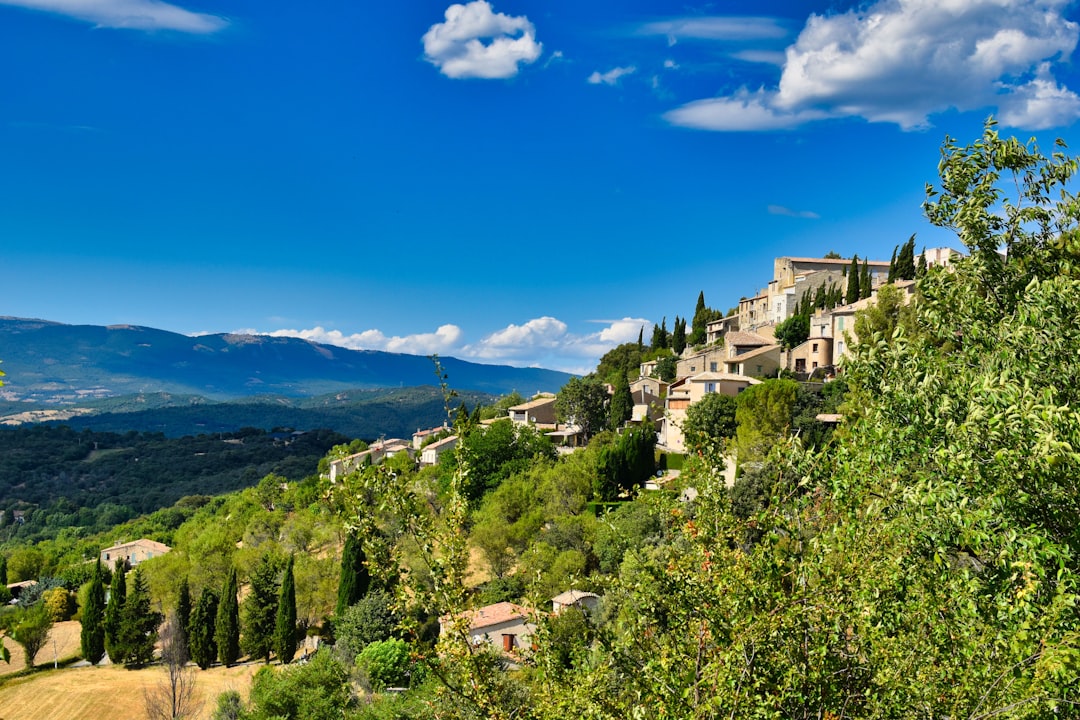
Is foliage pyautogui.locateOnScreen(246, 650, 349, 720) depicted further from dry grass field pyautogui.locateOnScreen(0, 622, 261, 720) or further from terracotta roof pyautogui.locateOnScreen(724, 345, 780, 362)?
terracotta roof pyautogui.locateOnScreen(724, 345, 780, 362)

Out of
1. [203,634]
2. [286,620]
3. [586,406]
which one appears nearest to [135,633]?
[203,634]

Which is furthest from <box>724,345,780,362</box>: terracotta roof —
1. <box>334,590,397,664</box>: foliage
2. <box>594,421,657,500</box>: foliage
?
<box>334,590,397,664</box>: foliage

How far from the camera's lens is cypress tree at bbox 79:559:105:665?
42188mm

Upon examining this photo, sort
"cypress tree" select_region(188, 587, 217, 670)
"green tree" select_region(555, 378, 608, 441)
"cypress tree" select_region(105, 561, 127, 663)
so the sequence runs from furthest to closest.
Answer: "green tree" select_region(555, 378, 608, 441)
"cypress tree" select_region(105, 561, 127, 663)
"cypress tree" select_region(188, 587, 217, 670)

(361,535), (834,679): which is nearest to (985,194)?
(834,679)

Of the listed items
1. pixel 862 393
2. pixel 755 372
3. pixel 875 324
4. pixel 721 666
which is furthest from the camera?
pixel 755 372

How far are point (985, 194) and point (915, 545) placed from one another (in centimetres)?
392

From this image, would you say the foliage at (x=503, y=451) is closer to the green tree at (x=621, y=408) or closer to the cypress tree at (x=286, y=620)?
the green tree at (x=621, y=408)

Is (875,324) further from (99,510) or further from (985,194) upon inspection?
(99,510)

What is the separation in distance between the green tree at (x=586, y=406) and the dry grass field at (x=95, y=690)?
2855 cm

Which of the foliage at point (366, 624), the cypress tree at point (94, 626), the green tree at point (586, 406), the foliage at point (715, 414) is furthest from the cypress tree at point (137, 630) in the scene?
the foliage at point (715, 414)

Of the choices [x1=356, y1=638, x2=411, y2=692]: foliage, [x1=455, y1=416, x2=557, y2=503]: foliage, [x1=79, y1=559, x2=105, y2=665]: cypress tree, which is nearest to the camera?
[x1=356, y1=638, x2=411, y2=692]: foliage

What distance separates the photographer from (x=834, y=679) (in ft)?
20.0

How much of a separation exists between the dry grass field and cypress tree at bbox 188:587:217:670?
654 millimetres
